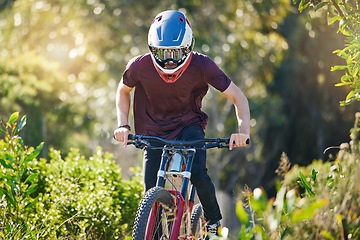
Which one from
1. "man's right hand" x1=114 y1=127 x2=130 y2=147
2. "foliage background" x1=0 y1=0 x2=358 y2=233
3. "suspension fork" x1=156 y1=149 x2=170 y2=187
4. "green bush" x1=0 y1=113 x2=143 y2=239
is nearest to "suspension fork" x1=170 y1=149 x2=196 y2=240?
"suspension fork" x1=156 y1=149 x2=170 y2=187

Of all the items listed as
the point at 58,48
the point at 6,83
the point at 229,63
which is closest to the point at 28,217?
the point at 6,83

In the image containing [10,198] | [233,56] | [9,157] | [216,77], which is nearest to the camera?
[216,77]

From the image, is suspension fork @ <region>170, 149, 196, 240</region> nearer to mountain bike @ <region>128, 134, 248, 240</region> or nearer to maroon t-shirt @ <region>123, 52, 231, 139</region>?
mountain bike @ <region>128, 134, 248, 240</region>

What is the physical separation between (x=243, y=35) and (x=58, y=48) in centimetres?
775

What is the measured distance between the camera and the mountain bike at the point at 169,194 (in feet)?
12.5

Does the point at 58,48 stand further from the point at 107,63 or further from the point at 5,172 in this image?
the point at 5,172

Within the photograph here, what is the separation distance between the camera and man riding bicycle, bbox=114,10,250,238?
4.38m

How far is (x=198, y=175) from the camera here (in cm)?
446

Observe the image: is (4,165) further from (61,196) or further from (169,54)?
(169,54)

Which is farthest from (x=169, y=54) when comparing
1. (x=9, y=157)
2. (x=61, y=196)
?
(x=61, y=196)

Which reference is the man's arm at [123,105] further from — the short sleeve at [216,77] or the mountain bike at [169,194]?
the short sleeve at [216,77]

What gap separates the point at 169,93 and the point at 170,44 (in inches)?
20.9

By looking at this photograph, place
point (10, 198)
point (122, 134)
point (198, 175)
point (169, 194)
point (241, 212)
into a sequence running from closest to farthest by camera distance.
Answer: point (241, 212)
point (169, 194)
point (122, 134)
point (198, 175)
point (10, 198)

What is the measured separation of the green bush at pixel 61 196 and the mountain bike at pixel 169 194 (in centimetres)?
93
